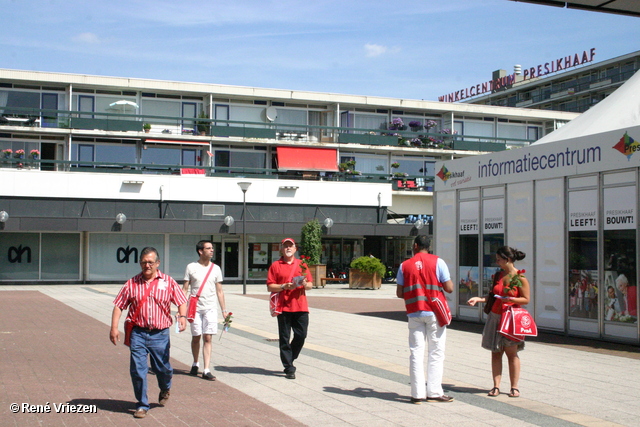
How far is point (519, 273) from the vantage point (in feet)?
25.8

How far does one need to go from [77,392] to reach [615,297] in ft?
29.3

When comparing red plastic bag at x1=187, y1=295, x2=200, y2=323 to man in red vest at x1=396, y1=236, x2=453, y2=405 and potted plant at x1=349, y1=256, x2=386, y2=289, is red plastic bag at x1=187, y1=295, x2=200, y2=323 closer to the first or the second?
man in red vest at x1=396, y1=236, x2=453, y2=405

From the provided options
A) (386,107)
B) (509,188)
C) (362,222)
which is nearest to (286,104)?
(386,107)

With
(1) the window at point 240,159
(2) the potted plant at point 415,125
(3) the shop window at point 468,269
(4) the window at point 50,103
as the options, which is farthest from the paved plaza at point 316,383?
(2) the potted plant at point 415,125

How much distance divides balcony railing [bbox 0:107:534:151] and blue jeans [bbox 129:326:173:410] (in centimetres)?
2963

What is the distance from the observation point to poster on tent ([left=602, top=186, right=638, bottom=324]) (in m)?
11.8

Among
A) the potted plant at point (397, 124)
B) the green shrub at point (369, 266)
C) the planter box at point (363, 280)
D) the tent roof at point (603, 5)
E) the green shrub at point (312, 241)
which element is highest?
the potted plant at point (397, 124)

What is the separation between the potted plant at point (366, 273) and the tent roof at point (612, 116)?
52.1ft

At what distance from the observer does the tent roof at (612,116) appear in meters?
13.5

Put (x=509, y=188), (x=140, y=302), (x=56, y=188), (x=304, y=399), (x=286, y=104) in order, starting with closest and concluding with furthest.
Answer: (x=140, y=302)
(x=304, y=399)
(x=509, y=188)
(x=56, y=188)
(x=286, y=104)

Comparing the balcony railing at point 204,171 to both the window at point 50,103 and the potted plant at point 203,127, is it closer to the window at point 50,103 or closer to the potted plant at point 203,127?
the potted plant at point 203,127

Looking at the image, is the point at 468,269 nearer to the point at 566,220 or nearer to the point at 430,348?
the point at 566,220

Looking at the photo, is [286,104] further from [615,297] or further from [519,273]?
[519,273]

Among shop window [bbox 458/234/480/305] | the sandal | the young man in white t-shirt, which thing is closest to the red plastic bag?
the young man in white t-shirt
